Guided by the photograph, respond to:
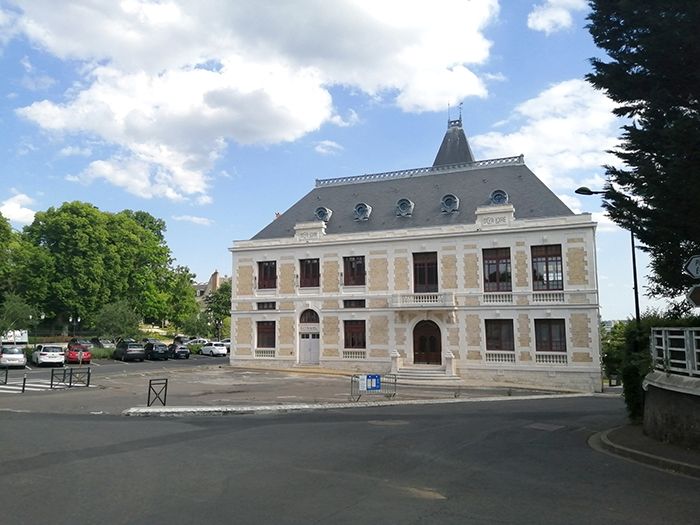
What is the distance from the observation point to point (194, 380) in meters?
29.2

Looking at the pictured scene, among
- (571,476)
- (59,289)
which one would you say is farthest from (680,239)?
(59,289)

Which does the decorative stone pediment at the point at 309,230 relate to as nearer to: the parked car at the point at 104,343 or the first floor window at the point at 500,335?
the first floor window at the point at 500,335

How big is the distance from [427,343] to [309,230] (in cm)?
1161

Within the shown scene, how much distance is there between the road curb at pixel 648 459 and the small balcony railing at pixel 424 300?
21.3m

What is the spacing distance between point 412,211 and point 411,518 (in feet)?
105

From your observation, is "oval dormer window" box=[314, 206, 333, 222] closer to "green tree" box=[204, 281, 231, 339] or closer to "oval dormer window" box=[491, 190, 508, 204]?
"oval dormer window" box=[491, 190, 508, 204]

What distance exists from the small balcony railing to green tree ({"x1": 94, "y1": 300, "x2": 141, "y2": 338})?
1022 inches

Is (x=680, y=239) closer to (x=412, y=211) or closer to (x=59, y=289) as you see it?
(x=412, y=211)

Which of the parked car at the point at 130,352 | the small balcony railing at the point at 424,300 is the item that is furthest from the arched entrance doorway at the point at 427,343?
the parked car at the point at 130,352

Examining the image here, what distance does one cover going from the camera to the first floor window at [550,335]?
31.6m

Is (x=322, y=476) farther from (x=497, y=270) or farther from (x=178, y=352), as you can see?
(x=178, y=352)

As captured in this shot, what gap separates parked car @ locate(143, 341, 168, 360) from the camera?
46.4 m

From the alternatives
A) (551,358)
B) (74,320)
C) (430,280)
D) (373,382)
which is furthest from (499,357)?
(74,320)

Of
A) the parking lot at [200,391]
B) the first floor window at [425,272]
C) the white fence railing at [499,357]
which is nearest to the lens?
the parking lot at [200,391]
